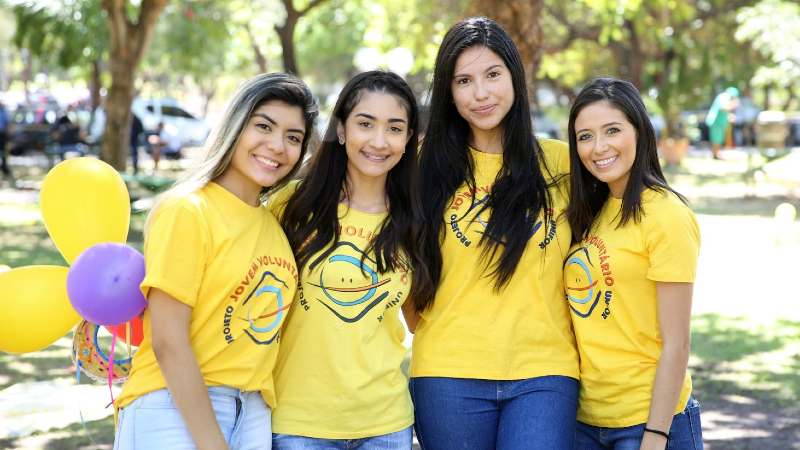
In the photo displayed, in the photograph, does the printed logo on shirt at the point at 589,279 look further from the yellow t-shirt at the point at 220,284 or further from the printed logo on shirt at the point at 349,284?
the yellow t-shirt at the point at 220,284

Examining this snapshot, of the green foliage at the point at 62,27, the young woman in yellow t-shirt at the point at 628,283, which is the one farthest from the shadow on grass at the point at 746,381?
the green foliage at the point at 62,27

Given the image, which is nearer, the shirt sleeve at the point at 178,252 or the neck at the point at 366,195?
the shirt sleeve at the point at 178,252

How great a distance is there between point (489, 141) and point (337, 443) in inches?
51.0

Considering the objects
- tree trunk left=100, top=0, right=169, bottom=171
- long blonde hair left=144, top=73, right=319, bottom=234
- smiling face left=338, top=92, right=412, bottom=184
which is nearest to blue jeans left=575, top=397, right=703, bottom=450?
smiling face left=338, top=92, right=412, bottom=184

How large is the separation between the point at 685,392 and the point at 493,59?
139 centimetres

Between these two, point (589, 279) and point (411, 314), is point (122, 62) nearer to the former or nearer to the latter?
point (411, 314)

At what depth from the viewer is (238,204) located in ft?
8.52

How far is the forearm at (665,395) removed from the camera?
2.67m

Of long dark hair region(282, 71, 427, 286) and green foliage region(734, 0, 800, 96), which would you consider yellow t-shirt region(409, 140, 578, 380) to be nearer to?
long dark hair region(282, 71, 427, 286)

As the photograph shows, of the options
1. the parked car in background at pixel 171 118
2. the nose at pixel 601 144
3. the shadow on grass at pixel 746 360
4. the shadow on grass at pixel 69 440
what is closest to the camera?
the nose at pixel 601 144

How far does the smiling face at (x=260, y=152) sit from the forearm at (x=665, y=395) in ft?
4.69

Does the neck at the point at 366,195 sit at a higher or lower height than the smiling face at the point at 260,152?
lower

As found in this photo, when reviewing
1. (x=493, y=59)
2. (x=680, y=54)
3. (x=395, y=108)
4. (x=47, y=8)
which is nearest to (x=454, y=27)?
(x=493, y=59)

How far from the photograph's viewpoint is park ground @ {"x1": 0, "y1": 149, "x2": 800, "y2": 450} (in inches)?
193
